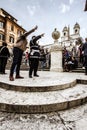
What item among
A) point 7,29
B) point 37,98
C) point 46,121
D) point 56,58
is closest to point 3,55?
point 56,58

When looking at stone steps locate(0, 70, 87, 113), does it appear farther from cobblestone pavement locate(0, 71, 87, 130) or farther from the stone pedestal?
the stone pedestal

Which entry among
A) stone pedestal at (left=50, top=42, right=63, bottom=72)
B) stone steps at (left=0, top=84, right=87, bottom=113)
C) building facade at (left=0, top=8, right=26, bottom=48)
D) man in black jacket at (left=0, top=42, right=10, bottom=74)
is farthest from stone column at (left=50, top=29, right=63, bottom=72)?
building facade at (left=0, top=8, right=26, bottom=48)

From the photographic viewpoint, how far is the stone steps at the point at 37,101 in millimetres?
2557

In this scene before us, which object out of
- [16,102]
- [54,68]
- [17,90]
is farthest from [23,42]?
[54,68]

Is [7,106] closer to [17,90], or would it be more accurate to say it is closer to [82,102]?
[17,90]

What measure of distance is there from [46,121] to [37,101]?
54 cm

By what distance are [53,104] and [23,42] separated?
8.89ft

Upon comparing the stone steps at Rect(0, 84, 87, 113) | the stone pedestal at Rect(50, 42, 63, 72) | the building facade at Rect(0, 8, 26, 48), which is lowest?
the stone steps at Rect(0, 84, 87, 113)

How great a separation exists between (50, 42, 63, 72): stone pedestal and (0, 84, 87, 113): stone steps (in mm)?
5259

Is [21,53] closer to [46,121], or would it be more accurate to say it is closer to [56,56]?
[46,121]

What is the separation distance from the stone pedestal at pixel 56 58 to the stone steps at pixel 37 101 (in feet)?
17.3

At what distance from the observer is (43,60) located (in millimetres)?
10039

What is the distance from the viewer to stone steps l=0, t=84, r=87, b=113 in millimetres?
2557

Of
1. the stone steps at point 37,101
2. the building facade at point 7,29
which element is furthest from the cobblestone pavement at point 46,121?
the building facade at point 7,29
